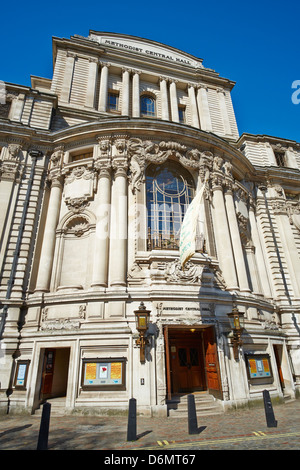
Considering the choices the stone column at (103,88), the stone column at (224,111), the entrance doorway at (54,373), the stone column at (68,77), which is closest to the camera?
the entrance doorway at (54,373)

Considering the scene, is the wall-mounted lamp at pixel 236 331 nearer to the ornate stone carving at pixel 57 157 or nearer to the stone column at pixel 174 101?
the ornate stone carving at pixel 57 157

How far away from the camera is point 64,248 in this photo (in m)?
15.0

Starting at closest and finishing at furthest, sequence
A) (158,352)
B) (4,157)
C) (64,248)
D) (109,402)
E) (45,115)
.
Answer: (109,402) < (158,352) < (64,248) < (4,157) < (45,115)

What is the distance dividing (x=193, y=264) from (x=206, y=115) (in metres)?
17.0

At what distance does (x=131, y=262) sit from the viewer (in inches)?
545

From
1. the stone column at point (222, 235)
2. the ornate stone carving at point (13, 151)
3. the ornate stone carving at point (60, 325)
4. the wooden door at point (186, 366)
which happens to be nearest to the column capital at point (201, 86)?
the stone column at point (222, 235)

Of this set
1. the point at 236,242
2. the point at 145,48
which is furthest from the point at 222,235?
the point at 145,48

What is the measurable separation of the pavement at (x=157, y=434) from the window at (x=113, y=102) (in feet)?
72.6

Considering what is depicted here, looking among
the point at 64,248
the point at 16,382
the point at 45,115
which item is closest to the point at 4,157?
the point at 45,115

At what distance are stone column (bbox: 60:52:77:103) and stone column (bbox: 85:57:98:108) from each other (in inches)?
55.6

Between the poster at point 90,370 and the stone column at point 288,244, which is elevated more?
the stone column at point 288,244

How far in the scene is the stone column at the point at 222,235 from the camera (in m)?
14.9

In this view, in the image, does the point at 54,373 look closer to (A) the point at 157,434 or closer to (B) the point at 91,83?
(A) the point at 157,434
